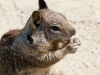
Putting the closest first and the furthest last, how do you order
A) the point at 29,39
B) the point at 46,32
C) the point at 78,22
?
the point at 46,32, the point at 29,39, the point at 78,22

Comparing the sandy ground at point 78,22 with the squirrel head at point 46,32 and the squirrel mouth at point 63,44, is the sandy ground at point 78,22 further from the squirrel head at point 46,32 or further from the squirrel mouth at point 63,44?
the squirrel head at point 46,32

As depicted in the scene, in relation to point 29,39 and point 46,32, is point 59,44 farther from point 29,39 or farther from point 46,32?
point 29,39

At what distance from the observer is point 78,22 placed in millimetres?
5578

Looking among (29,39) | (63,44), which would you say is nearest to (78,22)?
(63,44)

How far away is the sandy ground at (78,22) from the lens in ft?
15.4

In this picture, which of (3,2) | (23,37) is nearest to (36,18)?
(23,37)

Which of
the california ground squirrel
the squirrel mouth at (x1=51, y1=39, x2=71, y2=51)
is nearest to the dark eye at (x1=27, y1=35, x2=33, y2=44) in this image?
the california ground squirrel

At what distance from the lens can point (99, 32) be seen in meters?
5.28

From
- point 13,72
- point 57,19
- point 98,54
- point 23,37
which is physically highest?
point 57,19

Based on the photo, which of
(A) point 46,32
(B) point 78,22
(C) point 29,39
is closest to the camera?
(A) point 46,32

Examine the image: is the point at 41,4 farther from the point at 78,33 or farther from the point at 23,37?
→ the point at 78,33

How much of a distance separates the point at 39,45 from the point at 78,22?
7.37 feet

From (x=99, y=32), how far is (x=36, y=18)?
2.12 m

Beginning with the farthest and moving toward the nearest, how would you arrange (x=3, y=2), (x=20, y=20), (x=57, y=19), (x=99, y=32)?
1. (x=3, y=2)
2. (x=20, y=20)
3. (x=99, y=32)
4. (x=57, y=19)
